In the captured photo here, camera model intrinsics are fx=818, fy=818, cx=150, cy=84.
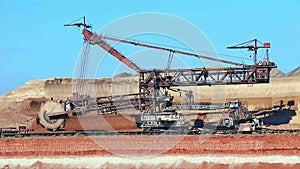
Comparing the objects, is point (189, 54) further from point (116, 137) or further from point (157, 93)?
point (116, 137)

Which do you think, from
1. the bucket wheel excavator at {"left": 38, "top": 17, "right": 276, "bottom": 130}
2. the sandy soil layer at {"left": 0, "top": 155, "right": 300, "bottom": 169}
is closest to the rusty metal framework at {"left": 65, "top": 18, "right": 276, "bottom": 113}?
the bucket wheel excavator at {"left": 38, "top": 17, "right": 276, "bottom": 130}

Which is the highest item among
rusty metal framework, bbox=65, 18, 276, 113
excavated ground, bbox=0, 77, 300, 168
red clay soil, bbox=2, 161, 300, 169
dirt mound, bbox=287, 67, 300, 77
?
dirt mound, bbox=287, 67, 300, 77

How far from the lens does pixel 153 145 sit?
71.9 metres

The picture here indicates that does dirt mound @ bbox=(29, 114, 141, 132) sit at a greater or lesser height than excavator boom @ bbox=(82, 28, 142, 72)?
lesser

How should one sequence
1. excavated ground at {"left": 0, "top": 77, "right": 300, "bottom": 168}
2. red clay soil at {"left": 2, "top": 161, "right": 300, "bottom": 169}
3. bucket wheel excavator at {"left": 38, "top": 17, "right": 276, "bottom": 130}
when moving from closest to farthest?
red clay soil at {"left": 2, "top": 161, "right": 300, "bottom": 169} → excavated ground at {"left": 0, "top": 77, "right": 300, "bottom": 168} → bucket wheel excavator at {"left": 38, "top": 17, "right": 276, "bottom": 130}

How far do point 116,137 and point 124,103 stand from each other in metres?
18.0

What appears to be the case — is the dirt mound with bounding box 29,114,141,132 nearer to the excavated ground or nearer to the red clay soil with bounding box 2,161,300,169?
the excavated ground

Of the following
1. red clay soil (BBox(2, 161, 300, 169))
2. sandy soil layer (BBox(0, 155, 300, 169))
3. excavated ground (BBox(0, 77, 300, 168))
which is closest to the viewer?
red clay soil (BBox(2, 161, 300, 169))

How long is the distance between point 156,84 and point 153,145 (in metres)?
15.5

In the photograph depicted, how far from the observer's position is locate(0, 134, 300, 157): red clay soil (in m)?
67.8

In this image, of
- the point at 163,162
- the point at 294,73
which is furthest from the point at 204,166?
the point at 294,73

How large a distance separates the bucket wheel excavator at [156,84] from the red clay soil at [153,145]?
9456mm

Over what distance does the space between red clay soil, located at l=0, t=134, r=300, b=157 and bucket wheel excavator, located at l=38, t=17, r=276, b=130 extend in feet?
31.0

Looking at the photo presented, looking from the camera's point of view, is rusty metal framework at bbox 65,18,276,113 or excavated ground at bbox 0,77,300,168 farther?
rusty metal framework at bbox 65,18,276,113
